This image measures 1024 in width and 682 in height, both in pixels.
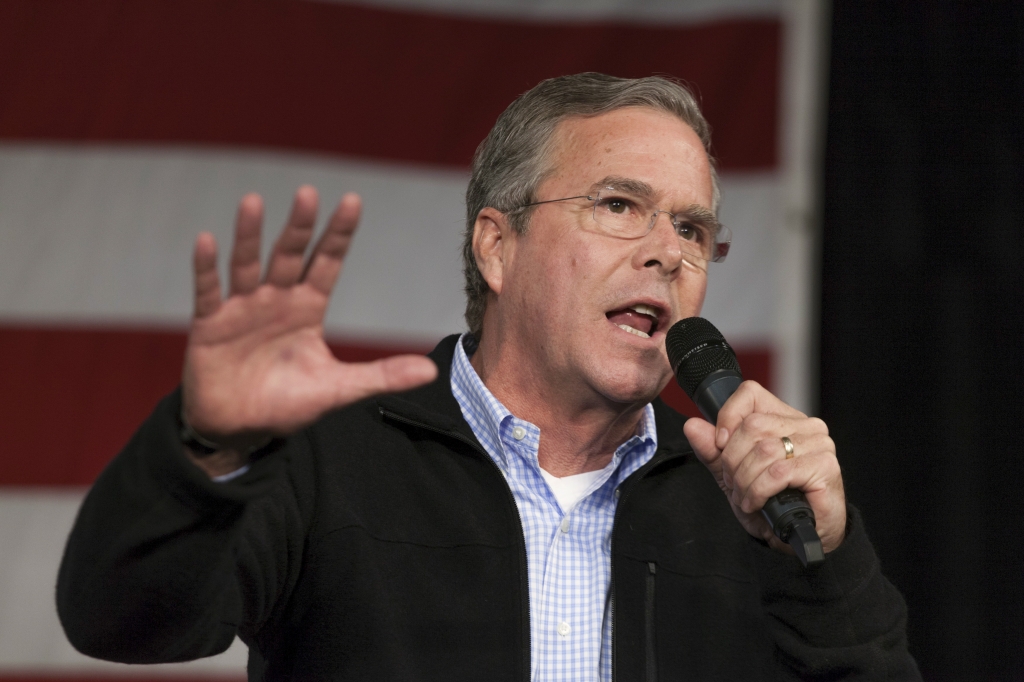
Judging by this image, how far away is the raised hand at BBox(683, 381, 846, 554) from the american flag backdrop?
1.39 m

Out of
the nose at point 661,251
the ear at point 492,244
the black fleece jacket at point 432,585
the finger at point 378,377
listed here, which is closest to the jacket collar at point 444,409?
the black fleece jacket at point 432,585

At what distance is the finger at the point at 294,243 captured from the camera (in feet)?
3.07

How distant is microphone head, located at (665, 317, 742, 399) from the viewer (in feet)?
4.34

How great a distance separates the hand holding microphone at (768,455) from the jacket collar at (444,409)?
0.37 meters

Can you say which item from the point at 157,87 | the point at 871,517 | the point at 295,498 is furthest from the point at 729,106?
the point at 295,498

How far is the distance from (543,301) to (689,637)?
57 cm

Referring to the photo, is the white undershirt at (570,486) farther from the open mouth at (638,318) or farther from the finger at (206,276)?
the finger at (206,276)

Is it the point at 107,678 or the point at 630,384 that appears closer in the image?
the point at 630,384

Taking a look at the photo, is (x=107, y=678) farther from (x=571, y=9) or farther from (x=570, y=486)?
(x=571, y=9)

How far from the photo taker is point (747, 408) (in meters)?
1.20

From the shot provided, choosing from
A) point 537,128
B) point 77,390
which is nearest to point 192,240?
point 77,390

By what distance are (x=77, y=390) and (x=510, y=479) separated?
1.52 meters

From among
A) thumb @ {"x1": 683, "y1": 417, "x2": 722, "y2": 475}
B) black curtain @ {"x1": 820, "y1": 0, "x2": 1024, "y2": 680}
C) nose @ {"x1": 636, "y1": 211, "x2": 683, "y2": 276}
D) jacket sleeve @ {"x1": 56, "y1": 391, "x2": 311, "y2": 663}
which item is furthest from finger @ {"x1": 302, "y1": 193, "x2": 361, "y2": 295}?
black curtain @ {"x1": 820, "y1": 0, "x2": 1024, "y2": 680}

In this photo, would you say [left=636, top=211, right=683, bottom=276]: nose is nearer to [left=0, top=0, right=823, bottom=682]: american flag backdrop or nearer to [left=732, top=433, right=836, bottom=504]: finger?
[left=732, top=433, right=836, bottom=504]: finger
